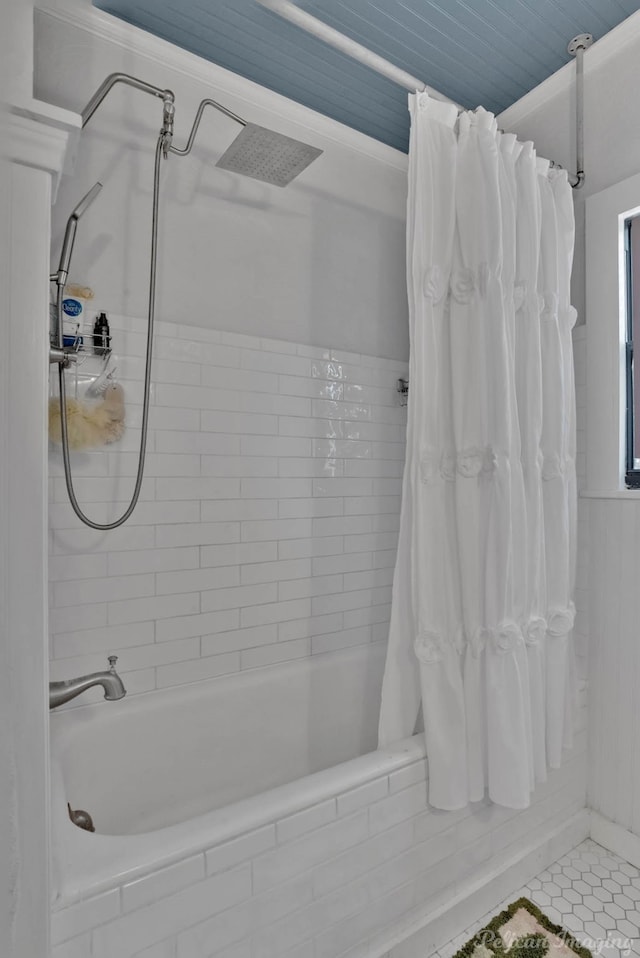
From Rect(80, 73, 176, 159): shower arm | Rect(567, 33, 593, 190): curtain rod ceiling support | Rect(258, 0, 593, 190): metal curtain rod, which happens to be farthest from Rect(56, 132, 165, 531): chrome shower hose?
Rect(567, 33, 593, 190): curtain rod ceiling support

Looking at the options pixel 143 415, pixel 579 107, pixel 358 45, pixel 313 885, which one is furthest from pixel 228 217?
pixel 313 885

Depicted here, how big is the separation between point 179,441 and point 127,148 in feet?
3.00

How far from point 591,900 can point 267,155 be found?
227 centimetres

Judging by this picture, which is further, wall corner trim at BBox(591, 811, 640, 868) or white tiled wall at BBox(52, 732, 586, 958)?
wall corner trim at BBox(591, 811, 640, 868)

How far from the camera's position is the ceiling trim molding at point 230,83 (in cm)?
156

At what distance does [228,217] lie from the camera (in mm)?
1805

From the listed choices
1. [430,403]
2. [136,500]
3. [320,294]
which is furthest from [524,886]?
[320,294]

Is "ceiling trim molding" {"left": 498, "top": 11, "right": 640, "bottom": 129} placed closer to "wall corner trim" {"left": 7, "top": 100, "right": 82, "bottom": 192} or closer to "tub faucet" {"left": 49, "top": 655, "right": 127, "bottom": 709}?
"wall corner trim" {"left": 7, "top": 100, "right": 82, "bottom": 192}

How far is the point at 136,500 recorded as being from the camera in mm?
1538

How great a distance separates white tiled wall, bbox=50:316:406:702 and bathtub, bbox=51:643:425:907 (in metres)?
0.09

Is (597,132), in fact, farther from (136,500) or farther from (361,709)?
(361,709)

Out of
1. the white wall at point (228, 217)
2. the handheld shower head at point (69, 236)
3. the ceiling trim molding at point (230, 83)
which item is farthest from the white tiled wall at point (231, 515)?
the ceiling trim molding at point (230, 83)

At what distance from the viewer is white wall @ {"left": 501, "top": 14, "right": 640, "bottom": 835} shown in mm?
1640

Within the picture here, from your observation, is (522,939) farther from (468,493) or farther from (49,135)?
A: (49,135)
